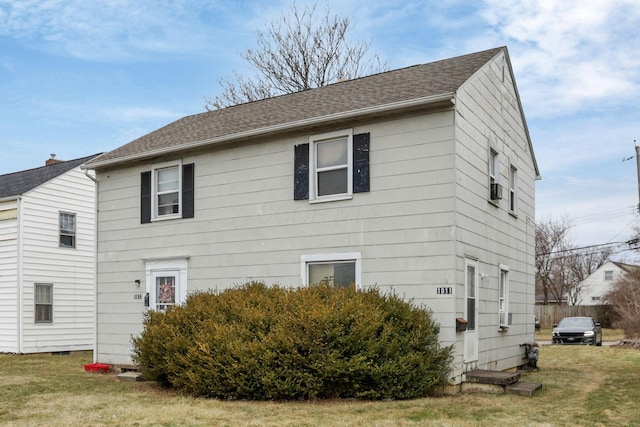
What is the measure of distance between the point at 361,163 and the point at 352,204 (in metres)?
0.77

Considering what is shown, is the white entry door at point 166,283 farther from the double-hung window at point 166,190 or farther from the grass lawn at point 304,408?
the grass lawn at point 304,408

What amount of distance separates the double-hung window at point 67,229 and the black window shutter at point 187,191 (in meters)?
9.56

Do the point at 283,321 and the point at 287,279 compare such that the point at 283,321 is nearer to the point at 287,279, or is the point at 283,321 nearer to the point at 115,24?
the point at 287,279

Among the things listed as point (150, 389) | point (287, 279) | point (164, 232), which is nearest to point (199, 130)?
point (164, 232)

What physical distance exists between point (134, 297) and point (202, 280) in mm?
2099

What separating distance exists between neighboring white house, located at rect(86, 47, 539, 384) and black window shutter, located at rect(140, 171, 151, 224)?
0.11ft

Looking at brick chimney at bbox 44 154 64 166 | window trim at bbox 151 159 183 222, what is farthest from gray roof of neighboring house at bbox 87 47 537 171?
brick chimney at bbox 44 154 64 166

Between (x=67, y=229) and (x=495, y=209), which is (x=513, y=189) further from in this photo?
(x=67, y=229)

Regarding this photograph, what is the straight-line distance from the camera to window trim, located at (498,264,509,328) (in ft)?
46.1

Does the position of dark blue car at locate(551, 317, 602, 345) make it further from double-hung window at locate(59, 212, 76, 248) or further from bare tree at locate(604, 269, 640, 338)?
double-hung window at locate(59, 212, 76, 248)

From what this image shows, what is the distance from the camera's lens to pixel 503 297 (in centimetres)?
1440

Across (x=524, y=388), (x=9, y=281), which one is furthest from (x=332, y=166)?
(x=9, y=281)

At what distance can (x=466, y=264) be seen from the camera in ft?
38.7

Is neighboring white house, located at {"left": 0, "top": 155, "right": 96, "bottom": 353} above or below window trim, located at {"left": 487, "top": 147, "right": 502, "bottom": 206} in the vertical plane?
below
